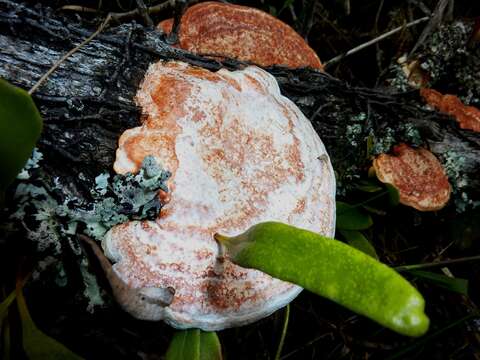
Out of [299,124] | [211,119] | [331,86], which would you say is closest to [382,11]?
[331,86]

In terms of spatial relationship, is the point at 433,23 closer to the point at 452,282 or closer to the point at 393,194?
the point at 393,194

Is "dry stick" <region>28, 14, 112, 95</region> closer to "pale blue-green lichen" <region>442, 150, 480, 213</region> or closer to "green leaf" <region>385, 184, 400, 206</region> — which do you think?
"green leaf" <region>385, 184, 400, 206</region>

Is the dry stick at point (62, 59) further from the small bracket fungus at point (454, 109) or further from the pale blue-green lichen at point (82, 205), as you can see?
the small bracket fungus at point (454, 109)

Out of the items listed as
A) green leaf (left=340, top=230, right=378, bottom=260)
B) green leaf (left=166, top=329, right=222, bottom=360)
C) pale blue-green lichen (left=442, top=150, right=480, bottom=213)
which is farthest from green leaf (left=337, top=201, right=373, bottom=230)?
green leaf (left=166, top=329, right=222, bottom=360)

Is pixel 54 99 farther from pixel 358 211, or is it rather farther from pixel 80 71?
pixel 358 211

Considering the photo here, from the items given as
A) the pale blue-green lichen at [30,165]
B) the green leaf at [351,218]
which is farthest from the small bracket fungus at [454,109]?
the pale blue-green lichen at [30,165]
